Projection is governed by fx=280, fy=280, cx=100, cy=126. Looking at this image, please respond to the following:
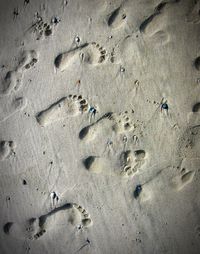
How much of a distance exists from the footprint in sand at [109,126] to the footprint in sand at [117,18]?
0.50 meters

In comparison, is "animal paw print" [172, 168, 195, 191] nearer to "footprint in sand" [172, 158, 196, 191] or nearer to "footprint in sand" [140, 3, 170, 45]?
"footprint in sand" [172, 158, 196, 191]

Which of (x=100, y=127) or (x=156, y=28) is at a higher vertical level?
(x=156, y=28)

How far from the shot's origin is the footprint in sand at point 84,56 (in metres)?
1.59

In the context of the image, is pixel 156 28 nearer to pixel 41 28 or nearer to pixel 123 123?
pixel 123 123

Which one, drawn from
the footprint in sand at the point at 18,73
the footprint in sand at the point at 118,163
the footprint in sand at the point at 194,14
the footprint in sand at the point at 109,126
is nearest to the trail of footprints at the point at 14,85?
the footprint in sand at the point at 18,73

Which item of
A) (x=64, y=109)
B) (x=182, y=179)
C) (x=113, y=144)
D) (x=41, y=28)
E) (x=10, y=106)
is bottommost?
(x=182, y=179)

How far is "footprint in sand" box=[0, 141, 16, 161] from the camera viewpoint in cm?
164

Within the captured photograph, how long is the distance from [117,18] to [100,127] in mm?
626

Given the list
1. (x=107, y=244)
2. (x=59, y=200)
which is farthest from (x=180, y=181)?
(x=59, y=200)

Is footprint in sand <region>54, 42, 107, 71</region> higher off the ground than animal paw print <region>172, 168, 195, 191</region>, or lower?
higher

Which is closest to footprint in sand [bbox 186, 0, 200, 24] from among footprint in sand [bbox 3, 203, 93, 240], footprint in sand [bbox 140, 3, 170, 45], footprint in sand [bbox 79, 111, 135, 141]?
footprint in sand [bbox 140, 3, 170, 45]

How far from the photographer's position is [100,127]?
1.58m

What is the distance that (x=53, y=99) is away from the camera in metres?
1.62

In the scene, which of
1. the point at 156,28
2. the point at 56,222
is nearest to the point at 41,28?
the point at 156,28
